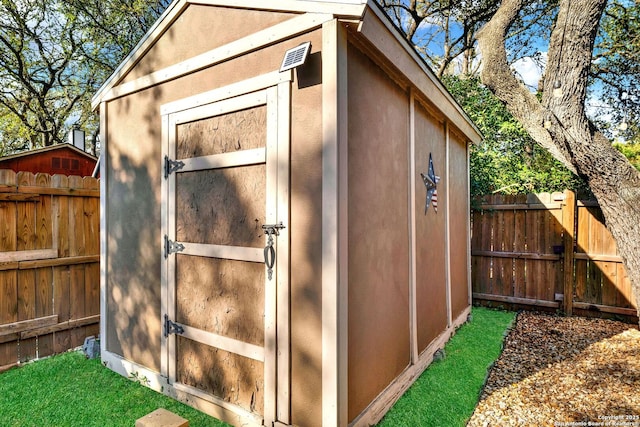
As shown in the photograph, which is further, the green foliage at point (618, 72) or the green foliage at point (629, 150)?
the green foliage at point (629, 150)

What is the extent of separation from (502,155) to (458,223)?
4.05 metres

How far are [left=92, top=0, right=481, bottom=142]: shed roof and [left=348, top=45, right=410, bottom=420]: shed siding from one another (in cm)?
25

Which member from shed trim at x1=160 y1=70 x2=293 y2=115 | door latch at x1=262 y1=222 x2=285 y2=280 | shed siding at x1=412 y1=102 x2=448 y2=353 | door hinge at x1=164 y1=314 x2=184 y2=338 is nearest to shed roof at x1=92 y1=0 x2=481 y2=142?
shed trim at x1=160 y1=70 x2=293 y2=115

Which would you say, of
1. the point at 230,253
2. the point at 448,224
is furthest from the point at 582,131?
the point at 230,253

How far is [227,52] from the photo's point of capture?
256 centimetres

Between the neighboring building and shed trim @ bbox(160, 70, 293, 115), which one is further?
the neighboring building

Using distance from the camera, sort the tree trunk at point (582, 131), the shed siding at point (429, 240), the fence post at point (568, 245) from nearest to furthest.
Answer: the shed siding at point (429, 240) → the tree trunk at point (582, 131) → the fence post at point (568, 245)

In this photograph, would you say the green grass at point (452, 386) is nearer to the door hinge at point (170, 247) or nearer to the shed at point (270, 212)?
the shed at point (270, 212)

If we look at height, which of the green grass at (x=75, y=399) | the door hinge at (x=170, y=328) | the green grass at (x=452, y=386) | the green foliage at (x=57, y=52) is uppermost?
the green foliage at (x=57, y=52)

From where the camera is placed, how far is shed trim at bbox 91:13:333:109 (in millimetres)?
2198

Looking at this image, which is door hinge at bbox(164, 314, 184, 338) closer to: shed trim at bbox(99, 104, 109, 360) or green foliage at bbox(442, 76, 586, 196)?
shed trim at bbox(99, 104, 109, 360)

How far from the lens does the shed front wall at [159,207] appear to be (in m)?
2.13

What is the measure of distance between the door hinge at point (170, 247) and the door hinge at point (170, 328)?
1.75 ft

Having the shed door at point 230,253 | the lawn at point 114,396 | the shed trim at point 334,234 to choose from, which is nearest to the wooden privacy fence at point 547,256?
the lawn at point 114,396
